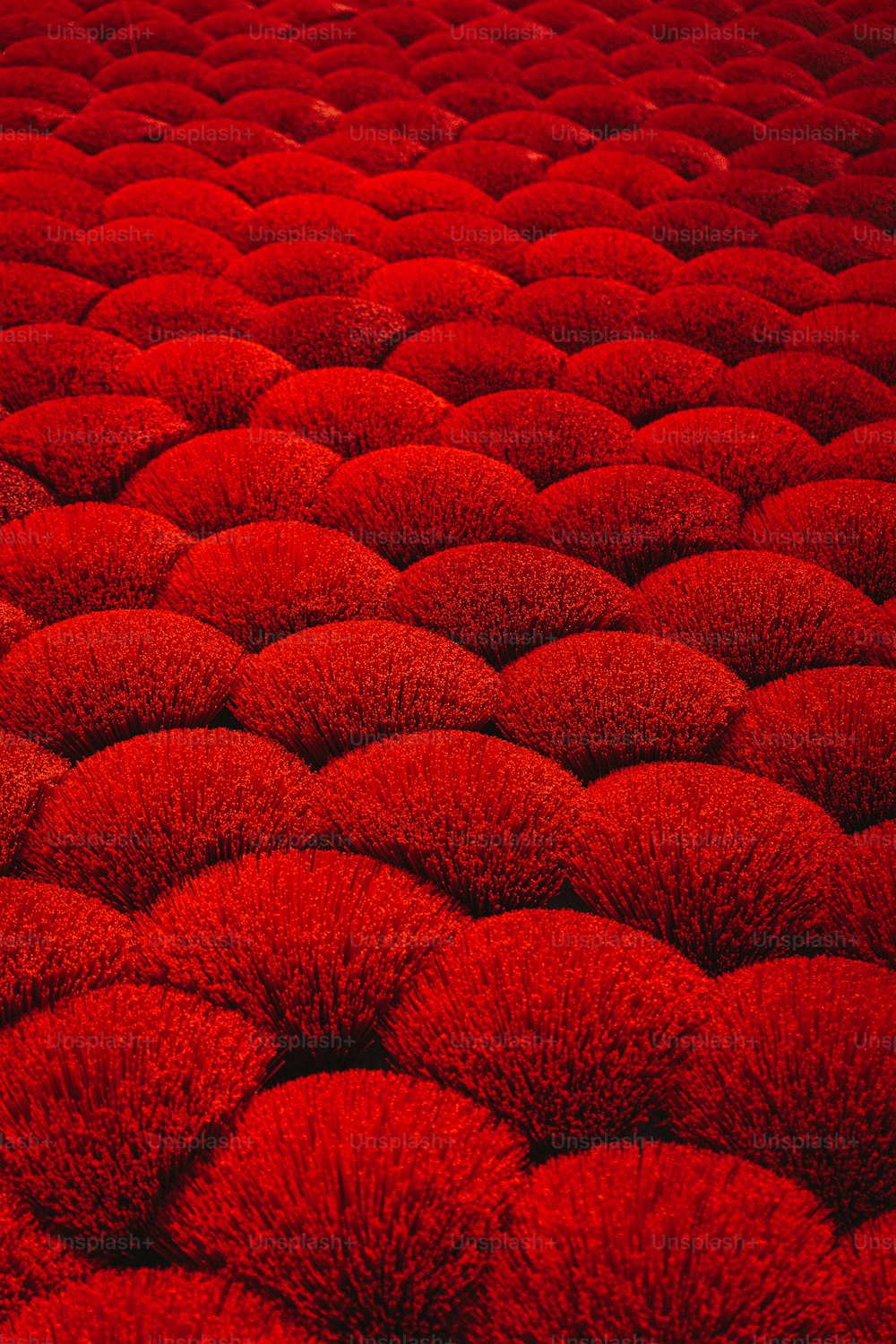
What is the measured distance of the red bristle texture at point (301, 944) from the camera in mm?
614

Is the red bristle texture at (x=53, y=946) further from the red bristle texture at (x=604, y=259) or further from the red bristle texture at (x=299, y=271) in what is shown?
the red bristle texture at (x=604, y=259)

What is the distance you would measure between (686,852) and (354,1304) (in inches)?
12.1

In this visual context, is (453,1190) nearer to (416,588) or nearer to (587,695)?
(587,695)

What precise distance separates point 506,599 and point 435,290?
518 mm

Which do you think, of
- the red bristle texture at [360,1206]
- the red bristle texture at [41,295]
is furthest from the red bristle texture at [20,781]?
the red bristle texture at [41,295]

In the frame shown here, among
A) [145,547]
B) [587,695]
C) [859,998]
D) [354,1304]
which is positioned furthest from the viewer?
[145,547]

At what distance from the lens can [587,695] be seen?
31.0 inches

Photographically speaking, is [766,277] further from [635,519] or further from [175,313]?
[175,313]

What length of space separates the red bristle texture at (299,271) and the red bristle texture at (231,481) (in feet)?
0.99

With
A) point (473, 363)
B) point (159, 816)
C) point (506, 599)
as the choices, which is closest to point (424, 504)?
point (506, 599)

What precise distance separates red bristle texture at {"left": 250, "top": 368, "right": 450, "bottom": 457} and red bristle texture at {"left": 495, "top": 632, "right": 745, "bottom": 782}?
32cm

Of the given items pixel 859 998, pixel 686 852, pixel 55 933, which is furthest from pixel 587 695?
pixel 55 933

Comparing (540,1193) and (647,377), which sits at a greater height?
(647,377)

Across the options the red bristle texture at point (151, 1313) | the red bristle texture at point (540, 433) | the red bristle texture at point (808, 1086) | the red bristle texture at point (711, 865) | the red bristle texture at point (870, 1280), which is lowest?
the red bristle texture at point (870, 1280)
